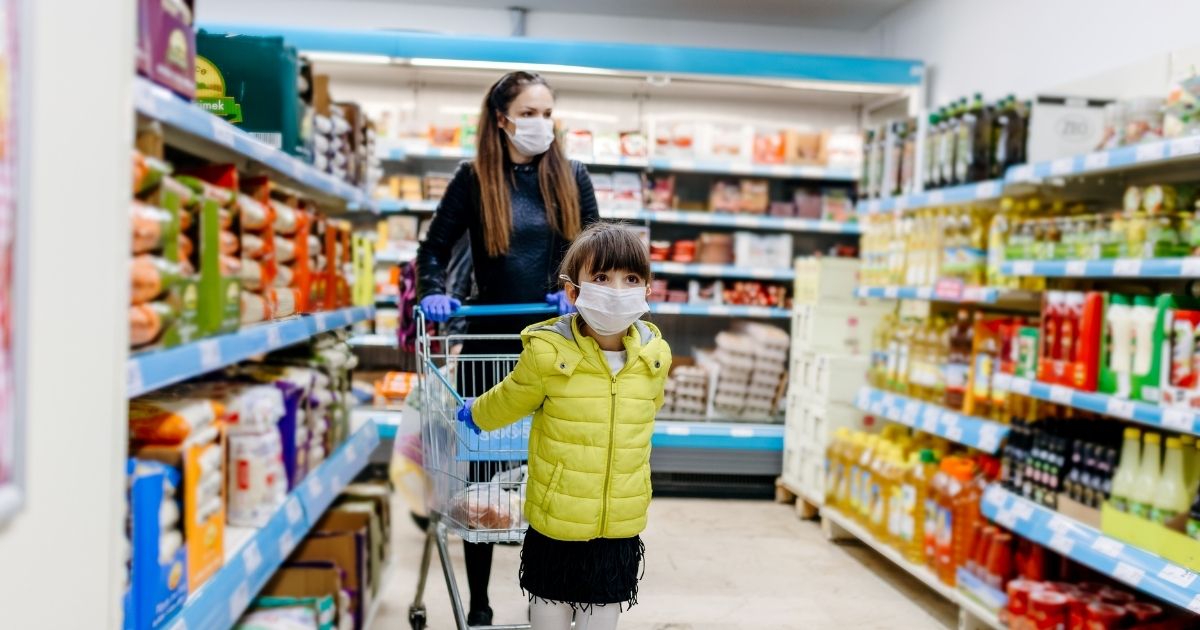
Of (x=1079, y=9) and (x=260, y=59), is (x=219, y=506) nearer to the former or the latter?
(x=260, y=59)

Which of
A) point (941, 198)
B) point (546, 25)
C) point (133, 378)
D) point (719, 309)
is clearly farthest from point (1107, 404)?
point (546, 25)

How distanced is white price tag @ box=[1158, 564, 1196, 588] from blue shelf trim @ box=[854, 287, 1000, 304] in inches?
47.0

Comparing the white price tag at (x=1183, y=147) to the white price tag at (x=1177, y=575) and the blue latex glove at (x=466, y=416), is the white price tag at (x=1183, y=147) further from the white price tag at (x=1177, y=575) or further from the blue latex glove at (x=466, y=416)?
the blue latex glove at (x=466, y=416)

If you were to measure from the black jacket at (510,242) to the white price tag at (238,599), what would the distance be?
101 cm

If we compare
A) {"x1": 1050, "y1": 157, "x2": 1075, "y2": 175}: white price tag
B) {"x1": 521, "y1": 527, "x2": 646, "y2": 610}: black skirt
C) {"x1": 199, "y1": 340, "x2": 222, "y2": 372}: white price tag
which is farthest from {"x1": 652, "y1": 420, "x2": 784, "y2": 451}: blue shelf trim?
{"x1": 199, "y1": 340, "x2": 222, "y2": 372}: white price tag

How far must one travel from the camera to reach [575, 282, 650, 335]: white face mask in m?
1.91

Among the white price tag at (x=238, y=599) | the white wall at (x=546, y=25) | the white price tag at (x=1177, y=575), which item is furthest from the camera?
the white wall at (x=546, y=25)

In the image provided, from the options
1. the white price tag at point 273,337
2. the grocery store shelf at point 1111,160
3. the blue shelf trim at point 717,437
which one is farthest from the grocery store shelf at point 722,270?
the white price tag at point 273,337

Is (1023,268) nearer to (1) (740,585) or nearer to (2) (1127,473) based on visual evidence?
(2) (1127,473)

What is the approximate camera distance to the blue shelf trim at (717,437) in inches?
213

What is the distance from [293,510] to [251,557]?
33 cm

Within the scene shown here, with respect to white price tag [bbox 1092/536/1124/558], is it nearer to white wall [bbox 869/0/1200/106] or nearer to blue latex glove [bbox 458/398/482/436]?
white wall [bbox 869/0/1200/106]

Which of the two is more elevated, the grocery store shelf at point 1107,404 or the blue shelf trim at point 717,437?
the grocery store shelf at point 1107,404

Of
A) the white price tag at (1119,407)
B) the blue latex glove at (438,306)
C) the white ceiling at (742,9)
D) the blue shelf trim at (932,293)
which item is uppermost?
the white ceiling at (742,9)
